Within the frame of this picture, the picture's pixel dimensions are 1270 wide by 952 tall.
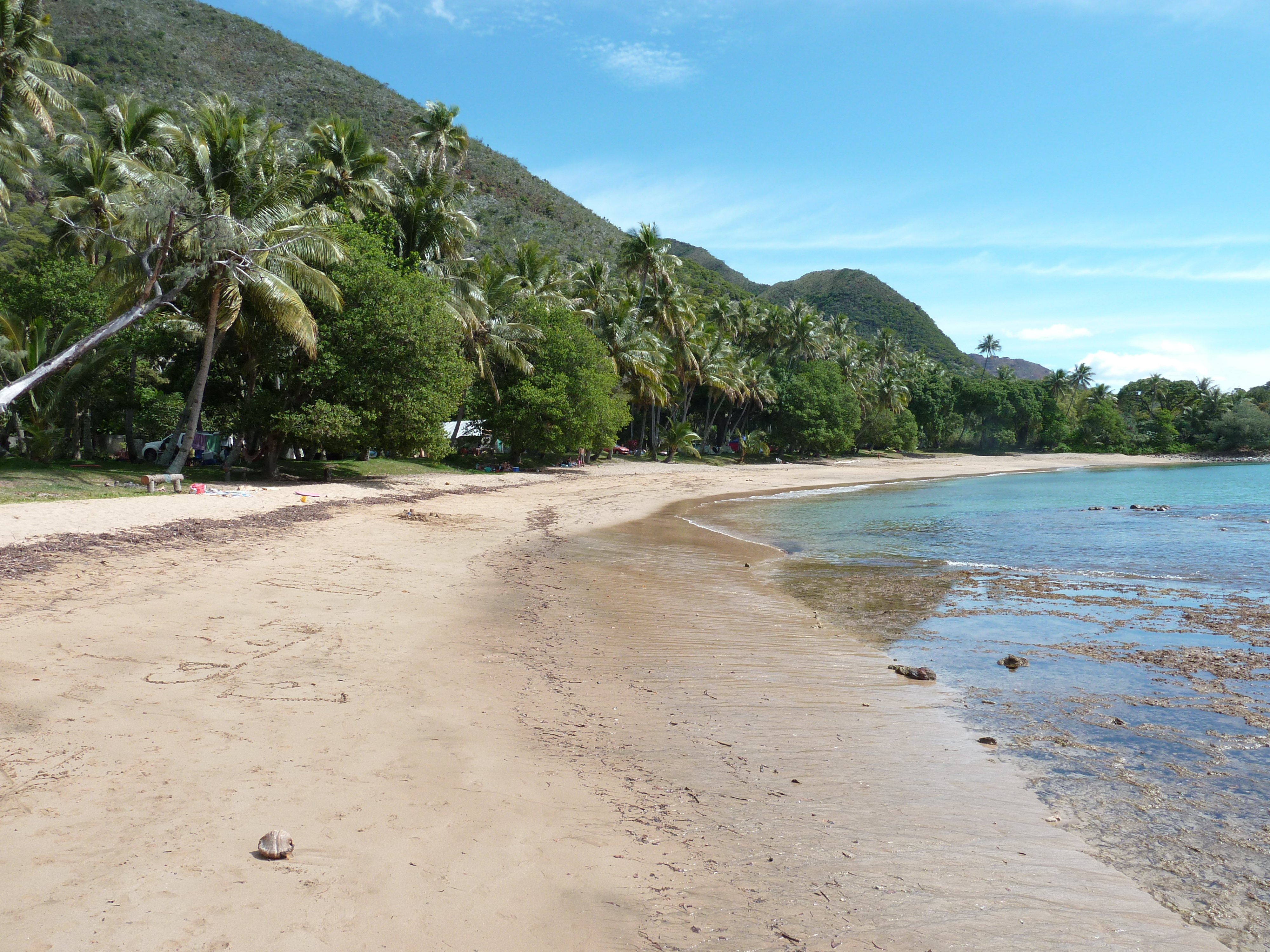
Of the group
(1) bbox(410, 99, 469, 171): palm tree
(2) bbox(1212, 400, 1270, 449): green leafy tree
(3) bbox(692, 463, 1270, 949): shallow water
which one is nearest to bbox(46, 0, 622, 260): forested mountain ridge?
(1) bbox(410, 99, 469, 171): palm tree

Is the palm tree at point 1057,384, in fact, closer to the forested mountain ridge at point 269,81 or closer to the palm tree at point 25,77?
the forested mountain ridge at point 269,81

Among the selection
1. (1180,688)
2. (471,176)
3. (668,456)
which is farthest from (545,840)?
(471,176)

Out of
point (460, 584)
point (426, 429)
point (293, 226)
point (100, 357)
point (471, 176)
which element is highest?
point (471, 176)

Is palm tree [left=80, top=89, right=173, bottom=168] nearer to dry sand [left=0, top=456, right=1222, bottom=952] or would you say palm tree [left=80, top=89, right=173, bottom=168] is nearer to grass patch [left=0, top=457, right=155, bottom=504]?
grass patch [left=0, top=457, right=155, bottom=504]

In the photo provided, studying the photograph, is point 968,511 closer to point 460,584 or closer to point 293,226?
point 460,584

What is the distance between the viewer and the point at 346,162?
28562 millimetres

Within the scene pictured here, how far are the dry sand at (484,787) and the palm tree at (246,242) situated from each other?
38.5ft

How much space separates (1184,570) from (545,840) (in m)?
14.7

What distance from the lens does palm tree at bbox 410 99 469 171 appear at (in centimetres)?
3581

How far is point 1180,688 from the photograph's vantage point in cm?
669

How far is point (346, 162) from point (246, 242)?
11.9 m

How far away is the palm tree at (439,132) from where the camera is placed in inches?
1410

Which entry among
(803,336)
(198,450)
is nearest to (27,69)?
(198,450)

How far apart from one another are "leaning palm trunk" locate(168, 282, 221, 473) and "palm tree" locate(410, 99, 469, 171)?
60.9ft
